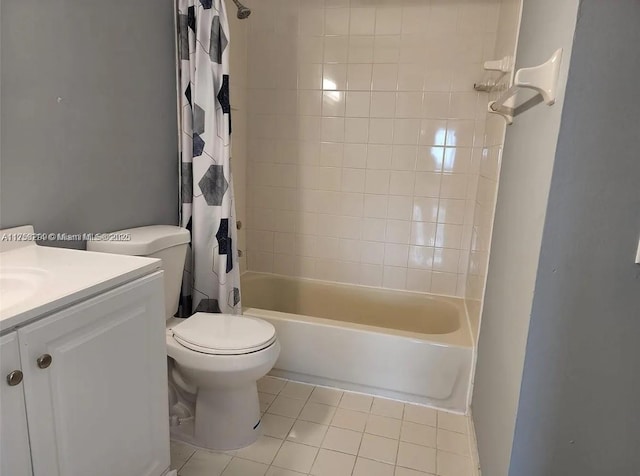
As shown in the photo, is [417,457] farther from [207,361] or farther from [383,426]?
[207,361]

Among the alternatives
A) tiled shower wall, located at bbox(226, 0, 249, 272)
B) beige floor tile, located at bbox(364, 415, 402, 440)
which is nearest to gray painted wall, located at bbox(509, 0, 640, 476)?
beige floor tile, located at bbox(364, 415, 402, 440)

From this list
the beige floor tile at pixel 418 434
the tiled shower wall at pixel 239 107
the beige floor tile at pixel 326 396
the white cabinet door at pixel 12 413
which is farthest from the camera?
the tiled shower wall at pixel 239 107

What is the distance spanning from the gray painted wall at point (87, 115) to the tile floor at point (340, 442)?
100 centimetres

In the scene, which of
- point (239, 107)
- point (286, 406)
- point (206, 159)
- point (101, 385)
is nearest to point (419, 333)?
point (286, 406)

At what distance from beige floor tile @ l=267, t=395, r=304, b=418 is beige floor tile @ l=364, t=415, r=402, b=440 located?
32 cm

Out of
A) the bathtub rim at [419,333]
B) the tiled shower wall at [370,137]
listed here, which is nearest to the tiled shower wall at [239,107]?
the tiled shower wall at [370,137]

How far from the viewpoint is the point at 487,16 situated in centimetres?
215

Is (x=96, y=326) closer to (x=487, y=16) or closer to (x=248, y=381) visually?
(x=248, y=381)

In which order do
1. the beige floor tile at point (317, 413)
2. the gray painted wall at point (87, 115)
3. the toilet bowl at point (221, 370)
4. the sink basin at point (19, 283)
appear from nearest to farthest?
the sink basin at point (19, 283) < the gray painted wall at point (87, 115) < the toilet bowl at point (221, 370) < the beige floor tile at point (317, 413)

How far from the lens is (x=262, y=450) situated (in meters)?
1.64

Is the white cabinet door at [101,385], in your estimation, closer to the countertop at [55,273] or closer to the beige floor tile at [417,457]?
the countertop at [55,273]

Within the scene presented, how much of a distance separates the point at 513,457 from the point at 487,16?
2049 mm

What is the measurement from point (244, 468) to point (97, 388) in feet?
2.52

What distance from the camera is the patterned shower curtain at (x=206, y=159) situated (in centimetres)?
181
